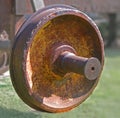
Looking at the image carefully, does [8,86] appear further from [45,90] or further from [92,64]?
[92,64]

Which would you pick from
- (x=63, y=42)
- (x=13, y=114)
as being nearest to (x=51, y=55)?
(x=63, y=42)

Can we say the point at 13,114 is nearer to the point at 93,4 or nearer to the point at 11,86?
the point at 11,86

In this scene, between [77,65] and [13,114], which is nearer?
[77,65]

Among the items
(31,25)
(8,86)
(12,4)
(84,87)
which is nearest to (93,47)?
(84,87)

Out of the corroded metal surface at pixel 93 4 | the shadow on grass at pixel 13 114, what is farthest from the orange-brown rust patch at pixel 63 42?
the corroded metal surface at pixel 93 4

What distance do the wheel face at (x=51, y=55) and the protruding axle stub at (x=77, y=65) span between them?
4cm

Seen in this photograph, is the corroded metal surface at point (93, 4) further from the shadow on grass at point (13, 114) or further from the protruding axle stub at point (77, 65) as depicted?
the protruding axle stub at point (77, 65)

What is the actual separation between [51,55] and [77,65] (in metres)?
0.15

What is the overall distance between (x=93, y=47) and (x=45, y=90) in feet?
1.03

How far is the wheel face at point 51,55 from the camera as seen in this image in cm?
184

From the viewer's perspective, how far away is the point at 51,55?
6.28ft

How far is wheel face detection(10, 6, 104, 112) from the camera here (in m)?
1.84

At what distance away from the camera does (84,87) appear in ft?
6.62

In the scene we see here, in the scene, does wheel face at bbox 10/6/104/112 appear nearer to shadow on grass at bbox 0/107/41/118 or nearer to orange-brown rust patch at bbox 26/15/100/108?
orange-brown rust patch at bbox 26/15/100/108
